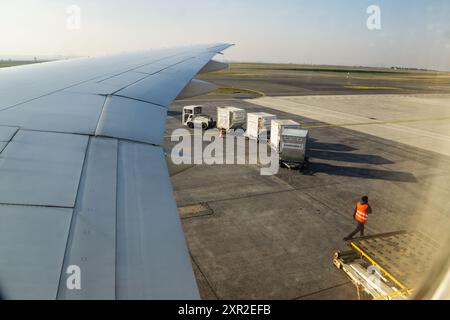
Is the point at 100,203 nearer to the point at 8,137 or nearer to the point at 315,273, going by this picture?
the point at 8,137

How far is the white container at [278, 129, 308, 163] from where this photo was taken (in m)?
18.4

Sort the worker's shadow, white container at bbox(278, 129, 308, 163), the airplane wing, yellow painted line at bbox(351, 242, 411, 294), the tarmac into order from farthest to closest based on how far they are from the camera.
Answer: the worker's shadow < white container at bbox(278, 129, 308, 163) < the tarmac < yellow painted line at bbox(351, 242, 411, 294) < the airplane wing

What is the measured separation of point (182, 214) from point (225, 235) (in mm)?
2393

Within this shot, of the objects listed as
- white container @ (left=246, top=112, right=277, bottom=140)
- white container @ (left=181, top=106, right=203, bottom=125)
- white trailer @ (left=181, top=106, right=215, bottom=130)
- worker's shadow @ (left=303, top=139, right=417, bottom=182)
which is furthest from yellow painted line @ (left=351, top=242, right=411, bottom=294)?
white container @ (left=181, top=106, right=203, bottom=125)

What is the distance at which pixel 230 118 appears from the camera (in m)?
26.9

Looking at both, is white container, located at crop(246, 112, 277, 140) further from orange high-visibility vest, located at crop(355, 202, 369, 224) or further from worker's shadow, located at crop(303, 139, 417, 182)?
orange high-visibility vest, located at crop(355, 202, 369, 224)

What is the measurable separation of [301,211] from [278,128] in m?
8.74

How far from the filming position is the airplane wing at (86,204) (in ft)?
6.87

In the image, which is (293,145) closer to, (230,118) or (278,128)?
(278,128)

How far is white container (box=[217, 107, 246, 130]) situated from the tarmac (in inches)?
209

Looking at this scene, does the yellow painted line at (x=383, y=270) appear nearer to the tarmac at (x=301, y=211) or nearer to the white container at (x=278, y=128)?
the tarmac at (x=301, y=211)

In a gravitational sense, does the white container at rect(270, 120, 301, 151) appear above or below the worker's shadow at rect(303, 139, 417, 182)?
above

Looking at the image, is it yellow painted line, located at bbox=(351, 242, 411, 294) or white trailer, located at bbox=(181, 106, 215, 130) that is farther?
white trailer, located at bbox=(181, 106, 215, 130)

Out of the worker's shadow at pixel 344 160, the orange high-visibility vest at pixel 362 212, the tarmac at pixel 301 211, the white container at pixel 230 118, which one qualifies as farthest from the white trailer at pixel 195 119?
the orange high-visibility vest at pixel 362 212
